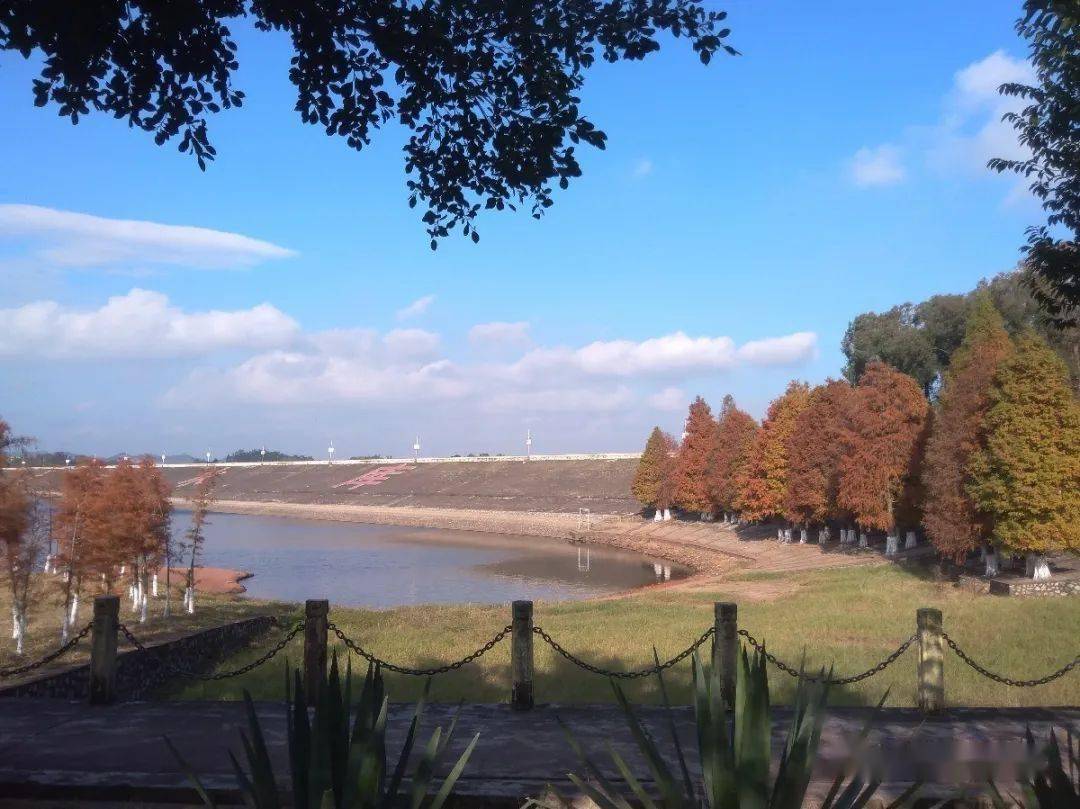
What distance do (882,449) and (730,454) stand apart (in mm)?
17706

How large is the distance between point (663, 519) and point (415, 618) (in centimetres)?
4290

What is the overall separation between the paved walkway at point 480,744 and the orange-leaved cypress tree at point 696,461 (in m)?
51.0

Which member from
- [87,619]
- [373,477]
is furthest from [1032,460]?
[373,477]

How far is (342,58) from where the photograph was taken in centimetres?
697

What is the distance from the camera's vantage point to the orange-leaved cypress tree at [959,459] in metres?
28.4

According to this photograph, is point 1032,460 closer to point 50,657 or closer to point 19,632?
point 50,657

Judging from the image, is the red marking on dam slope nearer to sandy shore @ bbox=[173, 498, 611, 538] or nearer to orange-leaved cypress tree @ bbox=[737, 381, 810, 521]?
sandy shore @ bbox=[173, 498, 611, 538]

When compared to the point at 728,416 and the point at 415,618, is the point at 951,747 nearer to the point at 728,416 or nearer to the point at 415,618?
the point at 415,618

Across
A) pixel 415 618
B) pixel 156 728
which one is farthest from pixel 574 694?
pixel 415 618

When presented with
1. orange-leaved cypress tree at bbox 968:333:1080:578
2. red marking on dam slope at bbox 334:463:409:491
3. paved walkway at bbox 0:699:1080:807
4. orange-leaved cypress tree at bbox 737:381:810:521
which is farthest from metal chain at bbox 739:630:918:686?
red marking on dam slope at bbox 334:463:409:491

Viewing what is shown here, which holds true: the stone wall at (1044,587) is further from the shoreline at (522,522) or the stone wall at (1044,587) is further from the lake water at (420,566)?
the lake water at (420,566)

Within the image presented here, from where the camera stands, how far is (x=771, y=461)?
48.1 m

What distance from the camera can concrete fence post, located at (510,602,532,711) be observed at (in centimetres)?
842

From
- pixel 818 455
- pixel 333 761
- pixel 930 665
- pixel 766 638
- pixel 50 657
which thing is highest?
pixel 818 455
